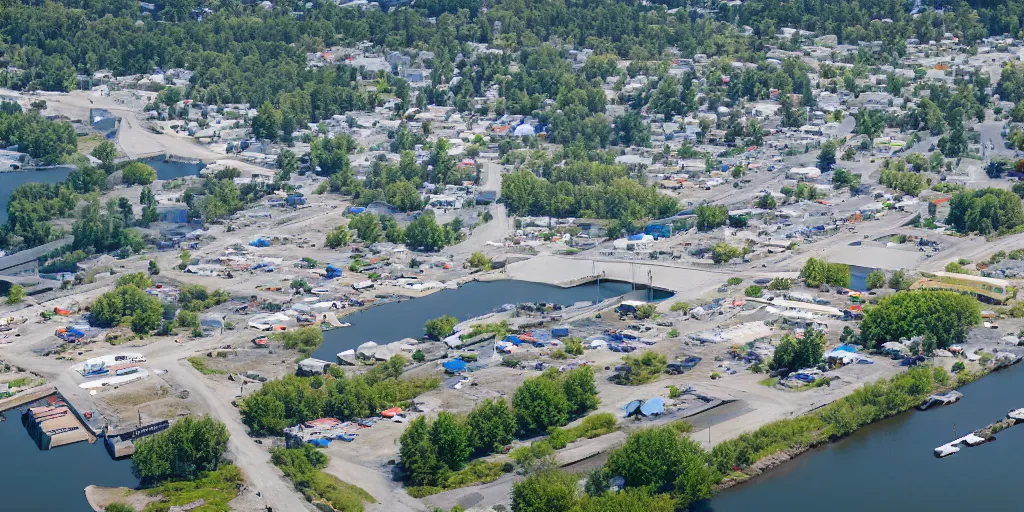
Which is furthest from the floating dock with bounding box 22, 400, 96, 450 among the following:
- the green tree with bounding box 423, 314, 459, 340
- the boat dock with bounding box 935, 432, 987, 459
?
the boat dock with bounding box 935, 432, 987, 459

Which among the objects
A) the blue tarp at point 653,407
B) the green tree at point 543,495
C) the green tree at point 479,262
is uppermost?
Result: the green tree at point 543,495

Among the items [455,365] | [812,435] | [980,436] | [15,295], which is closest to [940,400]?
[980,436]

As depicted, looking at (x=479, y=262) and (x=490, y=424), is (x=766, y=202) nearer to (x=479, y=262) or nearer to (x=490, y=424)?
(x=479, y=262)

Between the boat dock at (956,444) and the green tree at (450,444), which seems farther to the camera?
the boat dock at (956,444)

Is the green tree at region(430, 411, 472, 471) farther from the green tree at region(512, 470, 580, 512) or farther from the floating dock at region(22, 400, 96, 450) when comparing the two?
the floating dock at region(22, 400, 96, 450)

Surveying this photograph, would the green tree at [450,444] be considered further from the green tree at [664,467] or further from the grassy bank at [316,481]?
the green tree at [664,467]

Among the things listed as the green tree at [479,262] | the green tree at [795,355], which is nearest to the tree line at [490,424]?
the green tree at [795,355]

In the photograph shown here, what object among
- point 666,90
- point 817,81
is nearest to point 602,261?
point 666,90
